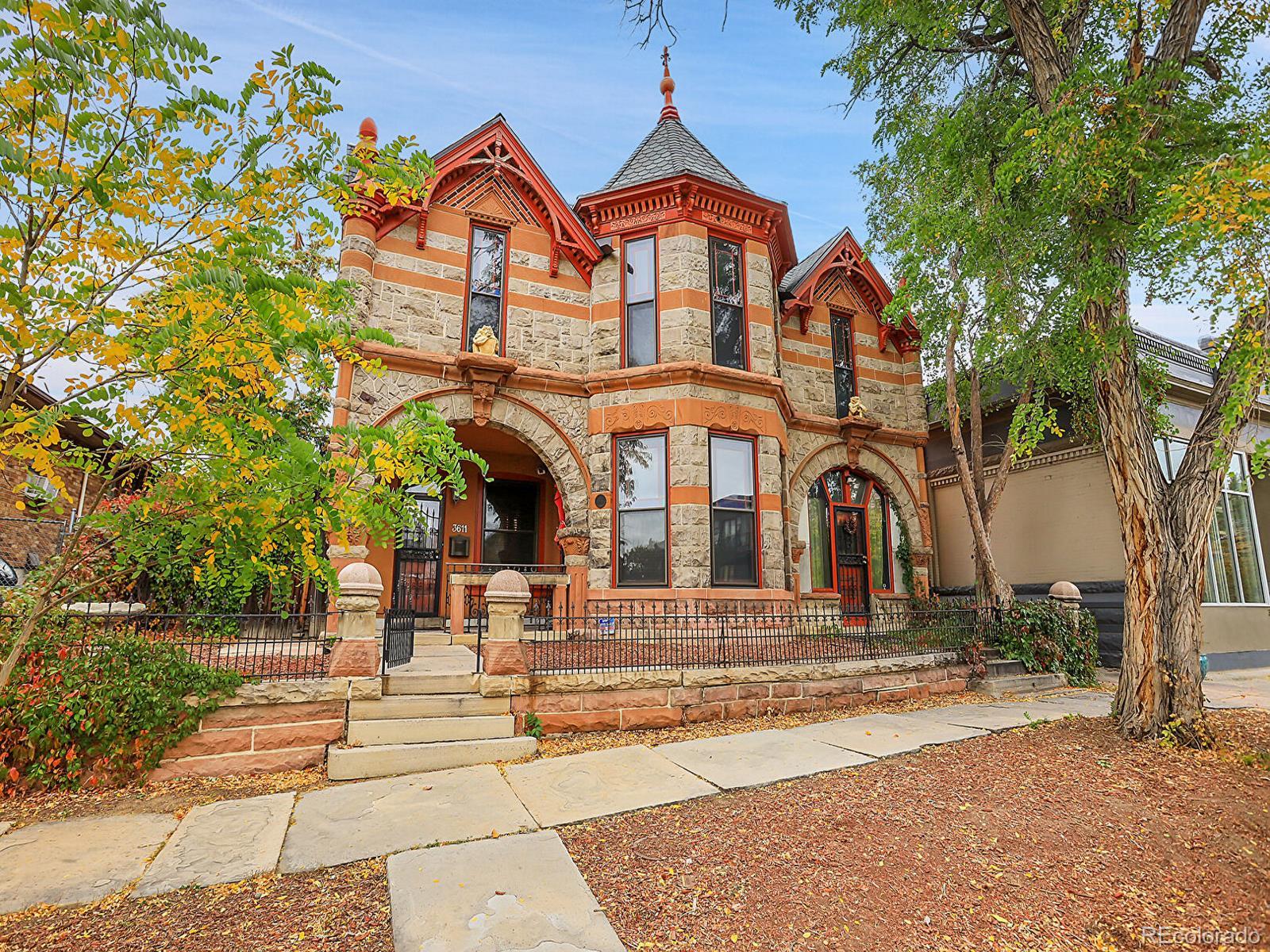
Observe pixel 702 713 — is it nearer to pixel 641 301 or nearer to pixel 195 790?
pixel 195 790

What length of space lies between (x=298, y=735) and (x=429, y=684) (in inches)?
45.4

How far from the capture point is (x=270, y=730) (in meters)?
5.31

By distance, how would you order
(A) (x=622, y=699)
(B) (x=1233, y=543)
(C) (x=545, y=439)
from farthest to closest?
(B) (x=1233, y=543), (C) (x=545, y=439), (A) (x=622, y=699)

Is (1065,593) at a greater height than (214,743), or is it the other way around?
(1065,593)

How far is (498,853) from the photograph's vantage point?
144 inches

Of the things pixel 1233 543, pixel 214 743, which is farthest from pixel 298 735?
pixel 1233 543

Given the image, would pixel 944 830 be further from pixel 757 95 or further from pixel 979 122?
pixel 979 122

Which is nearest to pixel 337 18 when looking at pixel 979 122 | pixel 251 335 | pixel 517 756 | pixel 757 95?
pixel 757 95

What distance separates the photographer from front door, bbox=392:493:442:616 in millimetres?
10984

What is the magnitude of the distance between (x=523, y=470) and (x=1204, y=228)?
10.4m

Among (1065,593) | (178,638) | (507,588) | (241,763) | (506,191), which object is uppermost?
(506,191)

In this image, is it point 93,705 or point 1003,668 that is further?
point 1003,668

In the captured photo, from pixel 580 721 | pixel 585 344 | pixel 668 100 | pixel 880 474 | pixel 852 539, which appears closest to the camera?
pixel 580 721

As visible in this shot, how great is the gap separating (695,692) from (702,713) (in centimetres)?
25
